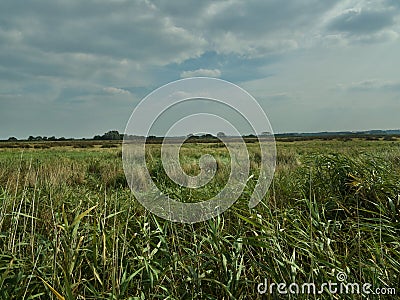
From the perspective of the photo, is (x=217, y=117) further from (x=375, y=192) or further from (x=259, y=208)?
(x=375, y=192)

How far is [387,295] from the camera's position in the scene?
2008 millimetres

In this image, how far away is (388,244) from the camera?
2.60 m

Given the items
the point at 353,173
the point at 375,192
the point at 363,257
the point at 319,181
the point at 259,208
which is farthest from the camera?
the point at 319,181

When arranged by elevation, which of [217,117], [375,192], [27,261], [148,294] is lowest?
[148,294]

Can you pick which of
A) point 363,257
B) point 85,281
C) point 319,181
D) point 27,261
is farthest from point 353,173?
point 27,261

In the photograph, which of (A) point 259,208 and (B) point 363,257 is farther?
(A) point 259,208

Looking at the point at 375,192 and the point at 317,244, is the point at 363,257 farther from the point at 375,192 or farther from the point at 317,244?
the point at 375,192

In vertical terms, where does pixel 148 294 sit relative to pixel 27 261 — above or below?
below

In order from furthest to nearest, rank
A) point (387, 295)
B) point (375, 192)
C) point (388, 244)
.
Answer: point (375, 192), point (388, 244), point (387, 295)

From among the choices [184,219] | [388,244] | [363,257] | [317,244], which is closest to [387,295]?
[363,257]

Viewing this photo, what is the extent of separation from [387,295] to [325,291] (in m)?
0.40
